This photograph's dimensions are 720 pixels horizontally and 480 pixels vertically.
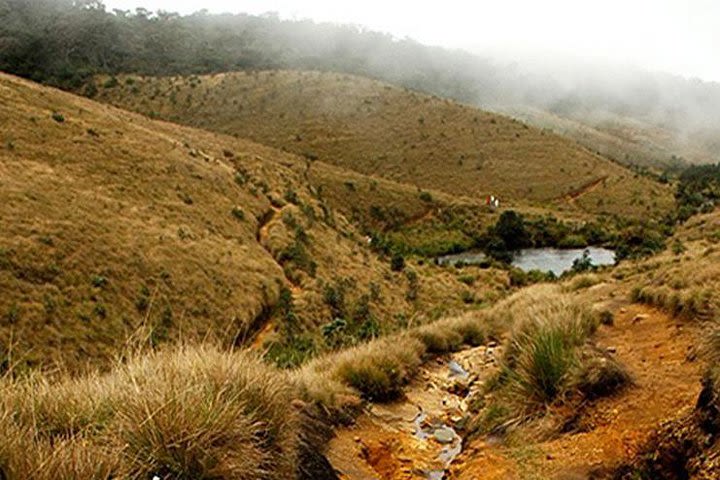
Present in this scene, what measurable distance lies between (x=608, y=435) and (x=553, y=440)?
51 centimetres

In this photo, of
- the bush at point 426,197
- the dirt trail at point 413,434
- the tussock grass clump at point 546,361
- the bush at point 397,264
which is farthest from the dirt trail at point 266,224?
the bush at point 426,197

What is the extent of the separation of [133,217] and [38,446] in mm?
18185

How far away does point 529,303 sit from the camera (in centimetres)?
1255

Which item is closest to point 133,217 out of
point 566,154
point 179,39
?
point 566,154

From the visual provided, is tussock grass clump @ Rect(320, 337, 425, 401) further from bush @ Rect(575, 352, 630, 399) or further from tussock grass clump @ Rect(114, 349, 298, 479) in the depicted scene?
tussock grass clump @ Rect(114, 349, 298, 479)

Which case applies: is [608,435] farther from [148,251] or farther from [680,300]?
[148,251]

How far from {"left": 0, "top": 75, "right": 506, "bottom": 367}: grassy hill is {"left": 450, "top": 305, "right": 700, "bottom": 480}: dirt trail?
4459 millimetres

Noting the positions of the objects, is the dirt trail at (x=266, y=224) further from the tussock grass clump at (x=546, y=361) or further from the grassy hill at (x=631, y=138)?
the grassy hill at (x=631, y=138)

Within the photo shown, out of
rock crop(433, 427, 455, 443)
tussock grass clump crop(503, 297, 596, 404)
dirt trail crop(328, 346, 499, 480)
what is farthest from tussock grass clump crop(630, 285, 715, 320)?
rock crop(433, 427, 455, 443)

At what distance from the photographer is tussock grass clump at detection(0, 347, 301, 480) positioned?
2803mm

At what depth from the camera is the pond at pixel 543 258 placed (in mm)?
42447

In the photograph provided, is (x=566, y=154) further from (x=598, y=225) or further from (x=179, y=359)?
(x=179, y=359)

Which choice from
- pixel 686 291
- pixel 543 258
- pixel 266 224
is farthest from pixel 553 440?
pixel 543 258

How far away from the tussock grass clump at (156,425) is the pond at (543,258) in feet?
123
